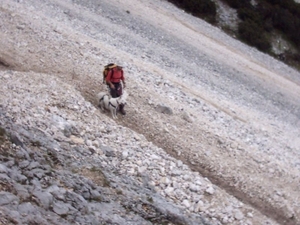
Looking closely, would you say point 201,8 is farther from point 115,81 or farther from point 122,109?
point 122,109

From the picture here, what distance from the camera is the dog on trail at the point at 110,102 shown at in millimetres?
11945

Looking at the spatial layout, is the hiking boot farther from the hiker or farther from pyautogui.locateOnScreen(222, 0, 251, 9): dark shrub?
pyautogui.locateOnScreen(222, 0, 251, 9): dark shrub

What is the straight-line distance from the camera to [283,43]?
30.4 m

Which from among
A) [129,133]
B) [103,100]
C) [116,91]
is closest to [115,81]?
[116,91]

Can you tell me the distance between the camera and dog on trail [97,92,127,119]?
39.2 feet

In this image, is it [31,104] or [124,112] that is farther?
[124,112]

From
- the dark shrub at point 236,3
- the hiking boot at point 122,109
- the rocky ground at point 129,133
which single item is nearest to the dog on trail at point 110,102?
the hiking boot at point 122,109

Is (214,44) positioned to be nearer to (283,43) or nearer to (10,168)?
(283,43)

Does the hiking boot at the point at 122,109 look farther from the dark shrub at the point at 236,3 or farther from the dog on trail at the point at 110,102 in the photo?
the dark shrub at the point at 236,3

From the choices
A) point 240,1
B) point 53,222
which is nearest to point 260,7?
point 240,1

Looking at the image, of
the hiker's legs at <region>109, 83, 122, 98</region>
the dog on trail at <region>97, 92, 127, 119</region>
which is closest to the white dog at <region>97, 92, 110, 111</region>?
the dog on trail at <region>97, 92, 127, 119</region>

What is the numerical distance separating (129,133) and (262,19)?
21.9 metres

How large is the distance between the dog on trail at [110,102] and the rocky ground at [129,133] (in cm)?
26

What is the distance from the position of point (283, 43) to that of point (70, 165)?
81.1 ft
